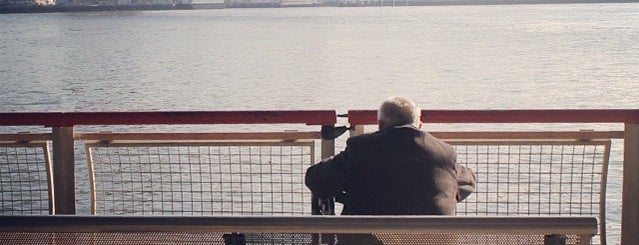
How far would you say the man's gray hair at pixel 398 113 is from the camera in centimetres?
495

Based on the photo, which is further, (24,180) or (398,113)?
(24,180)

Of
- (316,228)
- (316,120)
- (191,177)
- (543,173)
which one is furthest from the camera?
(191,177)

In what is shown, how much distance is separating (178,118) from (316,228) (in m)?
2.73

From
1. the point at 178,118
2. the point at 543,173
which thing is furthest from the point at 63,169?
the point at 543,173

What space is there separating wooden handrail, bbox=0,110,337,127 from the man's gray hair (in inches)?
26.6

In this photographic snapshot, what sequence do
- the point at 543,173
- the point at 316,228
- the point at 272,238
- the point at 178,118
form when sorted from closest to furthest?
the point at 316,228 < the point at 272,238 < the point at 178,118 < the point at 543,173

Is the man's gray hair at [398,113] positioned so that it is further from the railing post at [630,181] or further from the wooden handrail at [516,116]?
the railing post at [630,181]

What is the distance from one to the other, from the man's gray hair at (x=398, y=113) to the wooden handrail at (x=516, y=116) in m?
0.71

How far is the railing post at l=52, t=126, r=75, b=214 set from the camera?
586 centimetres

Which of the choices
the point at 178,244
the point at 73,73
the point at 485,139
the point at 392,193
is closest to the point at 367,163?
the point at 392,193

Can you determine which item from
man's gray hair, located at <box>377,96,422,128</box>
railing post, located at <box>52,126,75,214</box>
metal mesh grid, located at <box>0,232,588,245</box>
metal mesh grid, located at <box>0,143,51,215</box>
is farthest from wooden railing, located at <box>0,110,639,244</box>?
metal mesh grid, located at <box>0,232,588,245</box>

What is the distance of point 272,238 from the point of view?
341cm

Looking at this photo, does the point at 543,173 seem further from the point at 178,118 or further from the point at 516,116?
the point at 178,118

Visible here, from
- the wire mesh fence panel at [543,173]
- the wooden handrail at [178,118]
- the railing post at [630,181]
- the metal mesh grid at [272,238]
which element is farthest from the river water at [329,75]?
the metal mesh grid at [272,238]
